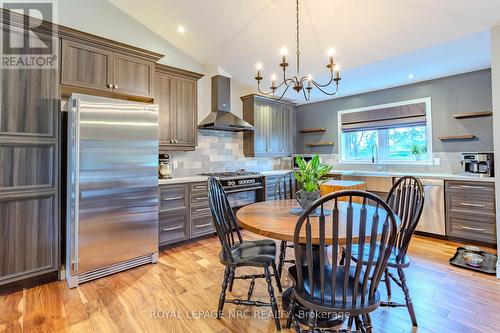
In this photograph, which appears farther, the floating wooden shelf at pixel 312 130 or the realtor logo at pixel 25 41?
the floating wooden shelf at pixel 312 130

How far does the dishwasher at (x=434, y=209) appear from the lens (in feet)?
11.6

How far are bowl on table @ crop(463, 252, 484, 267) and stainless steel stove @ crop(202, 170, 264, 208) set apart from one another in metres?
2.76

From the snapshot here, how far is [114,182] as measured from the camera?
2.56 m

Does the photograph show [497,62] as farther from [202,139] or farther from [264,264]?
[202,139]

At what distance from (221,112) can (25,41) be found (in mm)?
2492

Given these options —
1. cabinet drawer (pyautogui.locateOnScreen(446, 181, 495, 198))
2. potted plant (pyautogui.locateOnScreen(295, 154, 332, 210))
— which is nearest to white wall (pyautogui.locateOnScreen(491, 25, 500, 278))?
cabinet drawer (pyautogui.locateOnScreen(446, 181, 495, 198))

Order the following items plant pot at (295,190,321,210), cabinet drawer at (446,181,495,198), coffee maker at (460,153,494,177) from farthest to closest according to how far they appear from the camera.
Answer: coffee maker at (460,153,494,177), cabinet drawer at (446,181,495,198), plant pot at (295,190,321,210)

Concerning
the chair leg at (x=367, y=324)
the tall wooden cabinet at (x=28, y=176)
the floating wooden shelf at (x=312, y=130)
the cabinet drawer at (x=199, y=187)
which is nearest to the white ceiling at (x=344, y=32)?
the floating wooden shelf at (x=312, y=130)

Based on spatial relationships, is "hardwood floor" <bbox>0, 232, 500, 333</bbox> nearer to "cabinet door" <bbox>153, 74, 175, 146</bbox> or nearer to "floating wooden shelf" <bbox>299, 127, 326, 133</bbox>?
"cabinet door" <bbox>153, 74, 175, 146</bbox>

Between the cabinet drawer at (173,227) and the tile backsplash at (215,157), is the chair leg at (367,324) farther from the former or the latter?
the tile backsplash at (215,157)

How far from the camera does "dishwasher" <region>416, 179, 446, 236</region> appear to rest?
3.52 meters

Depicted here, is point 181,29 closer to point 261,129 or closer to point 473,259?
point 261,129

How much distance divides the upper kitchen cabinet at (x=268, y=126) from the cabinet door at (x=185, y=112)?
1263 mm

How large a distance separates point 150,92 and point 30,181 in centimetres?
Answer: 157
